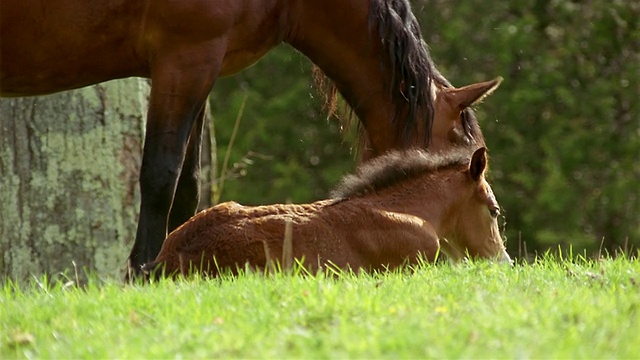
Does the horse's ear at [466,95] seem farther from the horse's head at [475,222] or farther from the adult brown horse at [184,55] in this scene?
the horse's head at [475,222]

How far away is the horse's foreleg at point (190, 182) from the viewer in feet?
22.6

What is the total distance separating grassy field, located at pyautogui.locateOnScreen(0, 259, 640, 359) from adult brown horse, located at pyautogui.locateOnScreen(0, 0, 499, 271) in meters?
1.18

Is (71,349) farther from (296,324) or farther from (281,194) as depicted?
(281,194)

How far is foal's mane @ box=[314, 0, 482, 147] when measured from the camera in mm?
6887

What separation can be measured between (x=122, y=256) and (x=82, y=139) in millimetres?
803

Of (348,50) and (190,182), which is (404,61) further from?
(190,182)

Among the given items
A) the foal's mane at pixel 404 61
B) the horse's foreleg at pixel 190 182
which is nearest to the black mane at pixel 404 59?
the foal's mane at pixel 404 61

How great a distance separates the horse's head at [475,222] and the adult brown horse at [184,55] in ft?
1.50

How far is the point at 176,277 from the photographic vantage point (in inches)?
224

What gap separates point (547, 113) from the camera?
1731 cm

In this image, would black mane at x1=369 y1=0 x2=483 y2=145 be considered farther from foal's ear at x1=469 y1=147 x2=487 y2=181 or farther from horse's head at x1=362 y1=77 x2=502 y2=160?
foal's ear at x1=469 y1=147 x2=487 y2=181

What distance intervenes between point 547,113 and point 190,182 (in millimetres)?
11170

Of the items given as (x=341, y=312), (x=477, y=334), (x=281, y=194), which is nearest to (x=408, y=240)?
(x=341, y=312)

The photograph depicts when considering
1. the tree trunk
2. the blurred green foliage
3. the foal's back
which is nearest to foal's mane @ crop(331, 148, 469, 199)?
the foal's back
